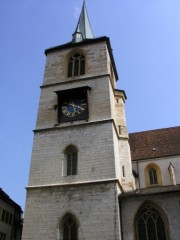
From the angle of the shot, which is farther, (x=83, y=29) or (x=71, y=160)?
(x=83, y=29)

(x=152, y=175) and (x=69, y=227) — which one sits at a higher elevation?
(x=152, y=175)

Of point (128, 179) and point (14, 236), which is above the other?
point (128, 179)

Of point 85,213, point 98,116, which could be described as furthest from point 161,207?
point 98,116

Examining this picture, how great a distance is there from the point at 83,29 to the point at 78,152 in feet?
47.0

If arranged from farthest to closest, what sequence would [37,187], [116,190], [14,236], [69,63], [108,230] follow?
[14,236] → [69,63] → [37,187] → [116,190] → [108,230]

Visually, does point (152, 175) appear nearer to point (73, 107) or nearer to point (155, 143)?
point (155, 143)

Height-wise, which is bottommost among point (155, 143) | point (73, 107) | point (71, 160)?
point (71, 160)

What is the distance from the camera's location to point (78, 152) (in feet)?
54.3

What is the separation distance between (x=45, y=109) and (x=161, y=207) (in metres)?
9.78

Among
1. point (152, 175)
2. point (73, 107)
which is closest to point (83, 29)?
point (73, 107)

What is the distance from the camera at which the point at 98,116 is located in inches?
696

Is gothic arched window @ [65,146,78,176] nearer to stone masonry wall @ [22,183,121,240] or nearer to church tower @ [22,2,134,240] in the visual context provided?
church tower @ [22,2,134,240]

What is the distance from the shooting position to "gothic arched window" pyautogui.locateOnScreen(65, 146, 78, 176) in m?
16.1

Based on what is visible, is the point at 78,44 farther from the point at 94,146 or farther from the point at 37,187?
the point at 37,187
